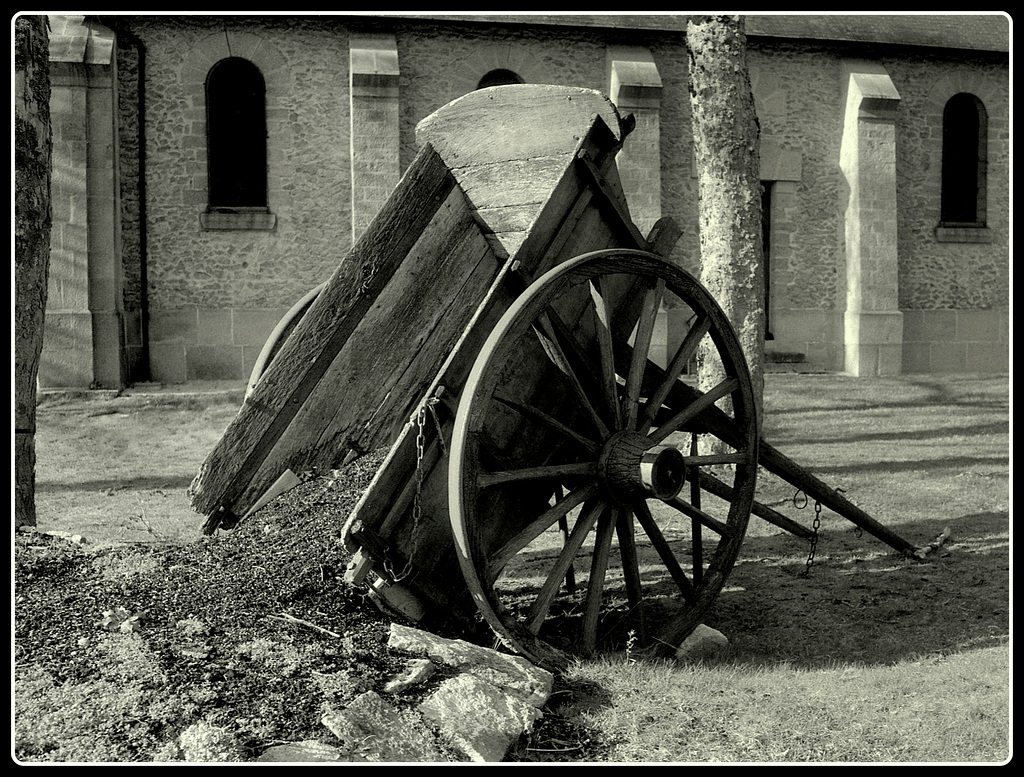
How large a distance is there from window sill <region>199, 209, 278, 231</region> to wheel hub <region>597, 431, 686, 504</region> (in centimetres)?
1120

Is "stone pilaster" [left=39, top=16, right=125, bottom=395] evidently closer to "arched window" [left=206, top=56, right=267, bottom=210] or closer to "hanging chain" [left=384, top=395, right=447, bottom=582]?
"arched window" [left=206, top=56, right=267, bottom=210]

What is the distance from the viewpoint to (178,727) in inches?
115

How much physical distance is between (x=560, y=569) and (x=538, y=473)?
0.42 m

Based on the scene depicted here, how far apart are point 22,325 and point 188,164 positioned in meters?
9.47

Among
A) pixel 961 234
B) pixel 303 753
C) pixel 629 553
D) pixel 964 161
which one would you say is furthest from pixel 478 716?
pixel 964 161

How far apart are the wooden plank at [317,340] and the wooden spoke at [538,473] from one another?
2.74 ft

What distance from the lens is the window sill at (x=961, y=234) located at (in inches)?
633

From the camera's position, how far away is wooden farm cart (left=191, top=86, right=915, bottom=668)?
349 cm

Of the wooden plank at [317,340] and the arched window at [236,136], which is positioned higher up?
the arched window at [236,136]

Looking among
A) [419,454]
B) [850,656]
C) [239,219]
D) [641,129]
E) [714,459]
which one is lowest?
[850,656]

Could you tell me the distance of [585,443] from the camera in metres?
3.81

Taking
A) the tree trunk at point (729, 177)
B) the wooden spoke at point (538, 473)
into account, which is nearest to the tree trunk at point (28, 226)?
the wooden spoke at point (538, 473)

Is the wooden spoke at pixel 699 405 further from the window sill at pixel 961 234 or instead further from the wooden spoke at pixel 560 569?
the window sill at pixel 961 234

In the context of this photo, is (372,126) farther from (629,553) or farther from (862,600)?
(629,553)
